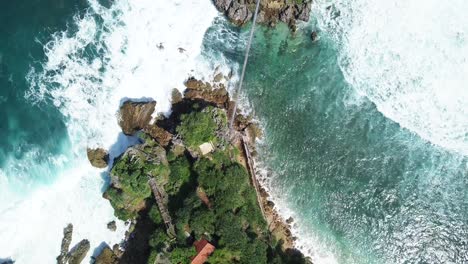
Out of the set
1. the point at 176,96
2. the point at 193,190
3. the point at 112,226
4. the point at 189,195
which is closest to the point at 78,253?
the point at 112,226

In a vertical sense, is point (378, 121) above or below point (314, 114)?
below

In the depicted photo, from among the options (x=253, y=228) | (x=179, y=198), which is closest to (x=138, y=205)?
(x=179, y=198)

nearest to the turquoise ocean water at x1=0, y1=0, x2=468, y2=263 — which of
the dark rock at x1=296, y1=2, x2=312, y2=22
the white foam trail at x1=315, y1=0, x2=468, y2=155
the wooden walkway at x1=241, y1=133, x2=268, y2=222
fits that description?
the white foam trail at x1=315, y1=0, x2=468, y2=155

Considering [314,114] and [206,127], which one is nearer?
[206,127]

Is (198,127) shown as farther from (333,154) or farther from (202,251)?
(333,154)

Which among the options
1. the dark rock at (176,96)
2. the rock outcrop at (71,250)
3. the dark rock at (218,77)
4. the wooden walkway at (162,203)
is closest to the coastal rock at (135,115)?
the dark rock at (176,96)

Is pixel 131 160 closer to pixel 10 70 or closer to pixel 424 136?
pixel 10 70

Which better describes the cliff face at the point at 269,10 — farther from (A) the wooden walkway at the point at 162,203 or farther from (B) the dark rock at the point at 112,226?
(B) the dark rock at the point at 112,226
